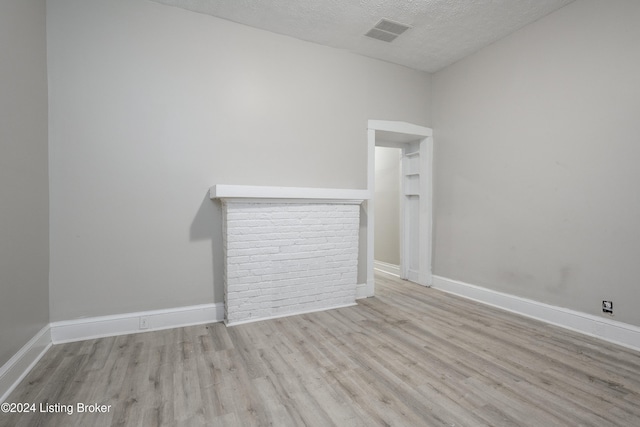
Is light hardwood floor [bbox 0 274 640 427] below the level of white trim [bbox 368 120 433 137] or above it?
below

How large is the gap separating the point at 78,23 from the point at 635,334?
17.2ft

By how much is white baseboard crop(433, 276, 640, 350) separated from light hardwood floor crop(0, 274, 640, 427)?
0.11 m

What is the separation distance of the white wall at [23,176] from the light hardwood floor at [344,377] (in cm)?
40

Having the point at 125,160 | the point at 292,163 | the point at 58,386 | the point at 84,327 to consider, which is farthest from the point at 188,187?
the point at 58,386

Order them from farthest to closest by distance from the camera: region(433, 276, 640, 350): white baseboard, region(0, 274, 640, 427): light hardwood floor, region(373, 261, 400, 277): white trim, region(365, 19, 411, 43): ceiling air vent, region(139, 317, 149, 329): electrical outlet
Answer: region(373, 261, 400, 277): white trim
region(365, 19, 411, 43): ceiling air vent
region(139, 317, 149, 329): electrical outlet
region(433, 276, 640, 350): white baseboard
region(0, 274, 640, 427): light hardwood floor

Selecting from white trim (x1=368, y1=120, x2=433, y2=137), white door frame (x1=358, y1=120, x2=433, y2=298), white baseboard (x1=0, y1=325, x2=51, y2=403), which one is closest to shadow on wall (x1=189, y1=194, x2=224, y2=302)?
white baseboard (x1=0, y1=325, x2=51, y2=403)

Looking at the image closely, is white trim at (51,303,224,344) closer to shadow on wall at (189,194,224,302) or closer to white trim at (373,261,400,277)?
shadow on wall at (189,194,224,302)

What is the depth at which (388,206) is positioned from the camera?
516 cm

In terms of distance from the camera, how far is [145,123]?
8.81 feet

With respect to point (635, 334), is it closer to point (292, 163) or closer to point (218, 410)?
point (218, 410)

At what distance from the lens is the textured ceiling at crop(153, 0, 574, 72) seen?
8.96 ft

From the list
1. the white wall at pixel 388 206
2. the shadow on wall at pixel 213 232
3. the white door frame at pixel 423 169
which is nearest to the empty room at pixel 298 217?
the shadow on wall at pixel 213 232

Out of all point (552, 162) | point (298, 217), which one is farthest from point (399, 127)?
point (298, 217)

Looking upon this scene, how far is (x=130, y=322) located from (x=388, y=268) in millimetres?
3827
